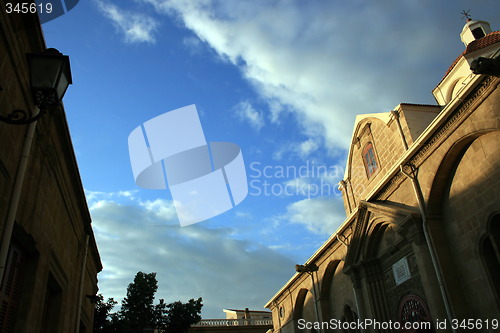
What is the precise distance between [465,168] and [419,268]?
307cm

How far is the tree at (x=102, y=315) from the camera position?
2312 centimetres

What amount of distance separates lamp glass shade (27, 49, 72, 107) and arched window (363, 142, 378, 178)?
13218 millimetres

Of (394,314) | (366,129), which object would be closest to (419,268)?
(394,314)

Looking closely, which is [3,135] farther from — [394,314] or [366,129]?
[366,129]

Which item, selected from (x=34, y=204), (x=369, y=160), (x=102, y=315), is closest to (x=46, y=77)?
(x=34, y=204)

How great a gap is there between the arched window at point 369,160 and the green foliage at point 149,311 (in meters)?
17.1

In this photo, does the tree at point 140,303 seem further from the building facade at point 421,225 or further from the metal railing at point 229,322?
the building facade at point 421,225

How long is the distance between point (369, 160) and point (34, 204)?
1276cm

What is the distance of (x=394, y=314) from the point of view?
13.1 meters

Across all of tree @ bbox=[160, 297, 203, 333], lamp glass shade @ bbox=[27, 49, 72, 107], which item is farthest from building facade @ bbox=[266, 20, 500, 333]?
tree @ bbox=[160, 297, 203, 333]

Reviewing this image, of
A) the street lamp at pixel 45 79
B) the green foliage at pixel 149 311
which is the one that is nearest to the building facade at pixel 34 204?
the street lamp at pixel 45 79

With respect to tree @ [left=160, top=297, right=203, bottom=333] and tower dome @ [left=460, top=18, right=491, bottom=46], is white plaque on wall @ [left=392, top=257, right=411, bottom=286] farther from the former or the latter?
tower dome @ [left=460, top=18, right=491, bottom=46]

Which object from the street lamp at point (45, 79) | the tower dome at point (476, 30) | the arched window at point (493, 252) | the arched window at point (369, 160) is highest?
the tower dome at point (476, 30)

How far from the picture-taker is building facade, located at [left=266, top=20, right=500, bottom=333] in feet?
29.9
